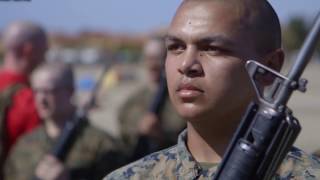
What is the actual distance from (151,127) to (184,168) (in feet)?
10.8

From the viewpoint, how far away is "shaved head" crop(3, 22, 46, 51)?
569 cm

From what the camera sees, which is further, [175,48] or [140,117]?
[140,117]

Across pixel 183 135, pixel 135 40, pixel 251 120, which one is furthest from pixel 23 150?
pixel 135 40

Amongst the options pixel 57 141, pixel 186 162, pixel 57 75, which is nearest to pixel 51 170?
pixel 57 141

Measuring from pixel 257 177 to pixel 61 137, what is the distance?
3099 mm

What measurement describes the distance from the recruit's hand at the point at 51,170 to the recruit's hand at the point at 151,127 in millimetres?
908

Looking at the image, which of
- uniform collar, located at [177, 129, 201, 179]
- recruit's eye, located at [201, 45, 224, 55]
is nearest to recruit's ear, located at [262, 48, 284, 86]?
recruit's eye, located at [201, 45, 224, 55]

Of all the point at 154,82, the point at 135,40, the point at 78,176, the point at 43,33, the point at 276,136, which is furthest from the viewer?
the point at 135,40

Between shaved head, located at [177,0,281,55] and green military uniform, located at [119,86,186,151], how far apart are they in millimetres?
3105

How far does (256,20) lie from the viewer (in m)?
2.61

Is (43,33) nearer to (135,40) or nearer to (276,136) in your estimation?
(276,136)

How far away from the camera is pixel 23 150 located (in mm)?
5277

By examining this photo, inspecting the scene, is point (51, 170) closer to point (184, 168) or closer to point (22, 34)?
point (22, 34)

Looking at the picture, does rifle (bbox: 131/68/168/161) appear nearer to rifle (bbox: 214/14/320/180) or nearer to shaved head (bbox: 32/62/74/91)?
shaved head (bbox: 32/62/74/91)
